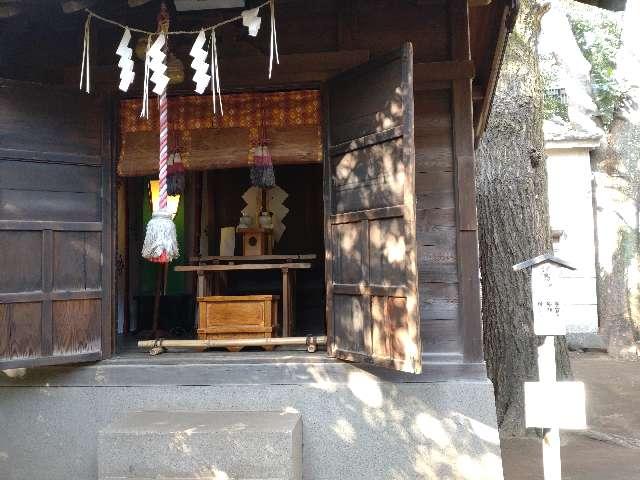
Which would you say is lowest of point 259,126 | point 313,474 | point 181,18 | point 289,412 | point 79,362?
point 313,474

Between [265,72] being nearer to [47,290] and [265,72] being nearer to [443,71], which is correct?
[443,71]

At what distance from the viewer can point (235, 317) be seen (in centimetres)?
646

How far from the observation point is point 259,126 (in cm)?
542

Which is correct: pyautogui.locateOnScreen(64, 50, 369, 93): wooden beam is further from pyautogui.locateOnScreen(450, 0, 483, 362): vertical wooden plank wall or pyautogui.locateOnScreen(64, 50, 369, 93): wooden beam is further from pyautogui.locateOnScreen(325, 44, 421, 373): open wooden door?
pyautogui.locateOnScreen(450, 0, 483, 362): vertical wooden plank wall

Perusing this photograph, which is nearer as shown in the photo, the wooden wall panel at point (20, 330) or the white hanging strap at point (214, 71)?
the white hanging strap at point (214, 71)

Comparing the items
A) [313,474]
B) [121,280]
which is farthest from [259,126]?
[121,280]

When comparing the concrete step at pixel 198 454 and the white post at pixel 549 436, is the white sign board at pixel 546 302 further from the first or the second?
the concrete step at pixel 198 454

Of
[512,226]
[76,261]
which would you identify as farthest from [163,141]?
[512,226]

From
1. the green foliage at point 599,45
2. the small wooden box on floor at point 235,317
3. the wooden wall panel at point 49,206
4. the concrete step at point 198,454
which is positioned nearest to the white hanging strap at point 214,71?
the wooden wall panel at point 49,206

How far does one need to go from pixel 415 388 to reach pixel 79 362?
9.30 ft

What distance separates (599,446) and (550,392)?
4225mm

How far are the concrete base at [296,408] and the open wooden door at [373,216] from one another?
425 millimetres

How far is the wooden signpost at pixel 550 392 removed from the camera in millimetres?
3783

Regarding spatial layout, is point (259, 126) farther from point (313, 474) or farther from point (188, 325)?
point (188, 325)
